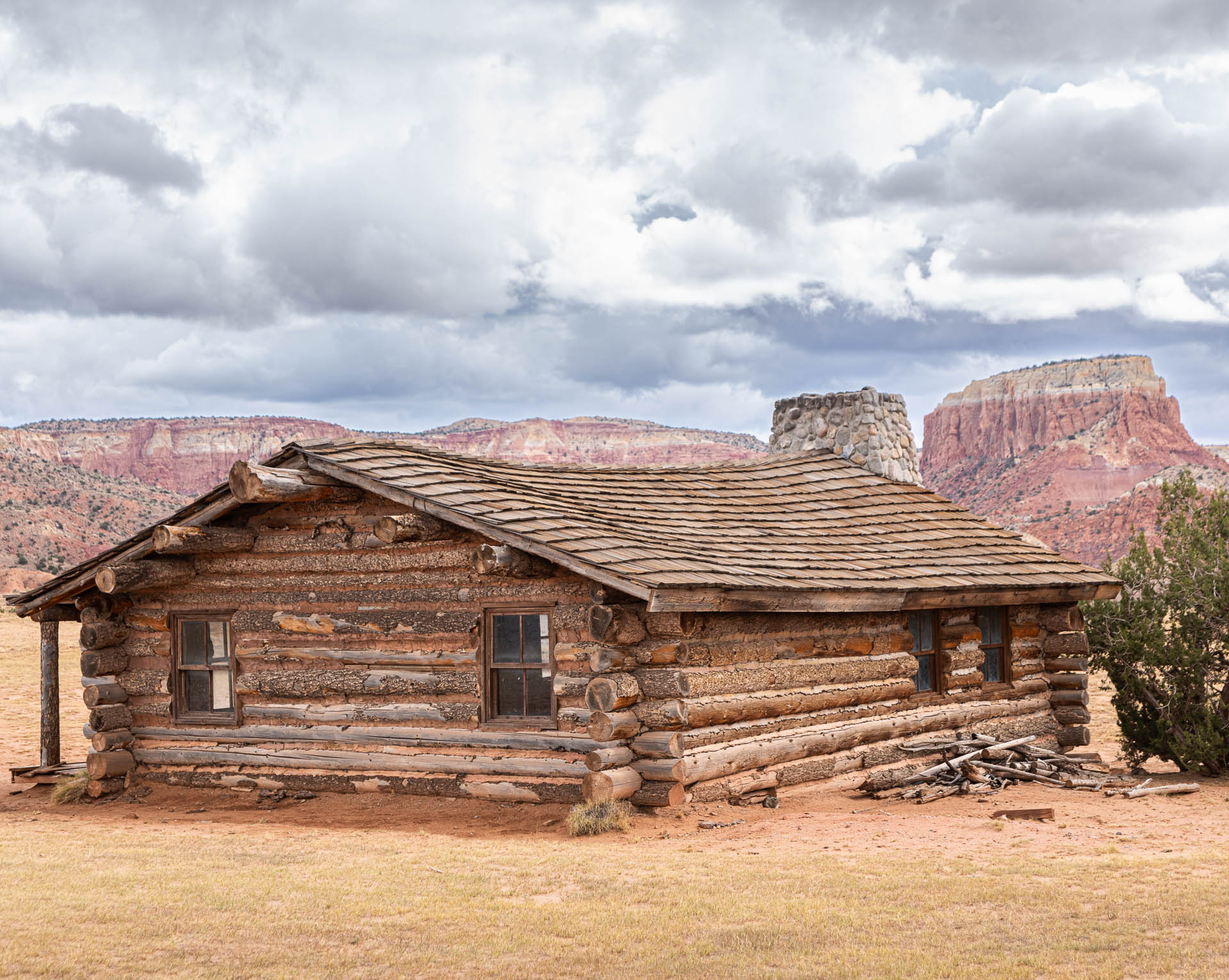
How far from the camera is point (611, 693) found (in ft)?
31.9

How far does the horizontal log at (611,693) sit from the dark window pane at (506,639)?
107 centimetres

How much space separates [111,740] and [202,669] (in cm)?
123

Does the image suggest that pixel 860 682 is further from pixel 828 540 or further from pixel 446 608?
pixel 446 608

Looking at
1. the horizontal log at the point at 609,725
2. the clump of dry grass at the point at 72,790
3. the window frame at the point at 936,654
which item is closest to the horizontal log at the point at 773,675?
the horizontal log at the point at 609,725

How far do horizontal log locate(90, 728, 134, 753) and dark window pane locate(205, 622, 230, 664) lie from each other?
125 centimetres

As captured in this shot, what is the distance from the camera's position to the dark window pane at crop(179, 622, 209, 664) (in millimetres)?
12500

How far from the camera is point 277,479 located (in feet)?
34.8

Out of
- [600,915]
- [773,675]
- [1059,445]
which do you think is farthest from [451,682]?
[1059,445]

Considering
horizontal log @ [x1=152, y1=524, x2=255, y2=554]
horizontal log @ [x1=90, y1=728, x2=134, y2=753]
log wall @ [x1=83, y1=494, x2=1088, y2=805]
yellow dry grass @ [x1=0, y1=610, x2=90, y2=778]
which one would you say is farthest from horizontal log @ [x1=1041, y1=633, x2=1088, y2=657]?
yellow dry grass @ [x1=0, y1=610, x2=90, y2=778]

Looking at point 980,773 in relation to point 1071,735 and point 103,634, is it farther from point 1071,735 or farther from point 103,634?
point 103,634

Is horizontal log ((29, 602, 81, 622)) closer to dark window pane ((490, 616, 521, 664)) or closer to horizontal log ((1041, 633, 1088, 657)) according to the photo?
dark window pane ((490, 616, 521, 664))

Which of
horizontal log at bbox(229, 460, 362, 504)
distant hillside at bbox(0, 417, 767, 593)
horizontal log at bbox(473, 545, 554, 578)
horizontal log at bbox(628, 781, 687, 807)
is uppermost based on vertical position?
distant hillside at bbox(0, 417, 767, 593)

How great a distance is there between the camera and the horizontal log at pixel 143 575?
37.9 ft

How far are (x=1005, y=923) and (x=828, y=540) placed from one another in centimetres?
695
